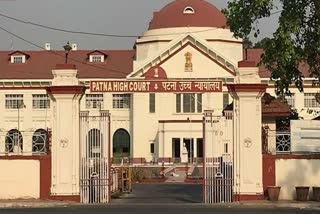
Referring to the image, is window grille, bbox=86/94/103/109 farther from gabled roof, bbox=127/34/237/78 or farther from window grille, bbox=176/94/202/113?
window grille, bbox=176/94/202/113

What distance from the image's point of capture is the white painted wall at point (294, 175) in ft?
86.9

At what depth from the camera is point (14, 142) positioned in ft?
91.7

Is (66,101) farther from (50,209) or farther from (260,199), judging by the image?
(260,199)

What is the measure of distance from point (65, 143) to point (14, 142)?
7.92 ft

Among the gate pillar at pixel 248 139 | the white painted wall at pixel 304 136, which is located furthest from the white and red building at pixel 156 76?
the gate pillar at pixel 248 139

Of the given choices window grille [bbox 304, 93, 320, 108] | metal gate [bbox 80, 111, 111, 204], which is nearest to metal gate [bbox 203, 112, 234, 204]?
metal gate [bbox 80, 111, 111, 204]

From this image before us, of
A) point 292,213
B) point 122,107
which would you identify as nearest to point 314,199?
point 292,213

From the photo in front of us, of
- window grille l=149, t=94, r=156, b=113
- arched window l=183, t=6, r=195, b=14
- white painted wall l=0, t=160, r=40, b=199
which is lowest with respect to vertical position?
white painted wall l=0, t=160, r=40, b=199

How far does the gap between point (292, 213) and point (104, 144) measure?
7.25 meters

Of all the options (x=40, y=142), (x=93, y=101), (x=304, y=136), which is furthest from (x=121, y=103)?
(x=304, y=136)

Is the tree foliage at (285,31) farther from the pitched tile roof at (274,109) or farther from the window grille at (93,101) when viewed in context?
the window grille at (93,101)

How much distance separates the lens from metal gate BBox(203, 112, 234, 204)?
26.6 meters

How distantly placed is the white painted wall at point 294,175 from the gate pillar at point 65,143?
6.74 m

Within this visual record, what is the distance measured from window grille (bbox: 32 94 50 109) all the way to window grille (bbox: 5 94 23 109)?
1.36 meters
